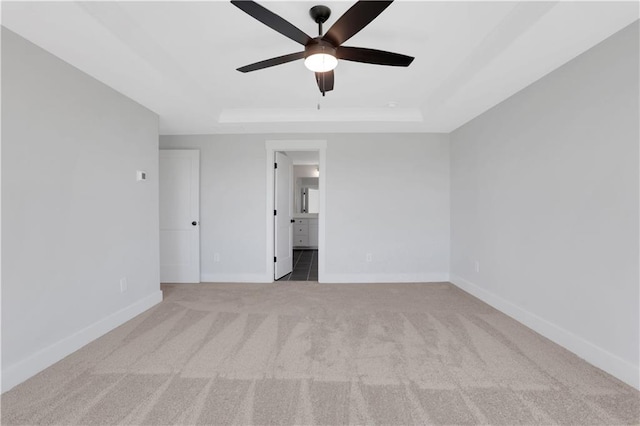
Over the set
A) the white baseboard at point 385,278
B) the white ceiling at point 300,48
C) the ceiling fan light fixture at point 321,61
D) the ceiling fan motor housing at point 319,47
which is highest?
the white ceiling at point 300,48

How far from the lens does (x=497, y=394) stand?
1.71 metres

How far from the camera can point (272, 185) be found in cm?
427

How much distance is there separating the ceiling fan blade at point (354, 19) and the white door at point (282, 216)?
282cm

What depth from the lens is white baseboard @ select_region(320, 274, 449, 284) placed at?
424 centimetres

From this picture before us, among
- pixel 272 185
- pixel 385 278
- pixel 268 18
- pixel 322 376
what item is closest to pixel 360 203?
pixel 385 278

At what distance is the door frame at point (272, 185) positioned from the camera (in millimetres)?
4211

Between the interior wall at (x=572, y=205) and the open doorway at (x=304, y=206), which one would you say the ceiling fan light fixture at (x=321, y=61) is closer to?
the interior wall at (x=572, y=205)

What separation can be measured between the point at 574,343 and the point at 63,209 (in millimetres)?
4083

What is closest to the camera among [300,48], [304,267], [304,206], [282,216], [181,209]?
[300,48]

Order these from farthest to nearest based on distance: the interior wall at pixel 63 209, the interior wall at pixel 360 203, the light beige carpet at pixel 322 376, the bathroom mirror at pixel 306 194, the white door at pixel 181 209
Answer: the bathroom mirror at pixel 306 194, the interior wall at pixel 360 203, the white door at pixel 181 209, the interior wall at pixel 63 209, the light beige carpet at pixel 322 376

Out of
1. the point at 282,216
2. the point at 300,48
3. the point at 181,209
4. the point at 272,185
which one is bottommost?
the point at 282,216

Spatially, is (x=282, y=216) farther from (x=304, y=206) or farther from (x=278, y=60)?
(x=304, y=206)

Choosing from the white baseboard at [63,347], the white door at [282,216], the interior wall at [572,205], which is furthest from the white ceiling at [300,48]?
the white baseboard at [63,347]

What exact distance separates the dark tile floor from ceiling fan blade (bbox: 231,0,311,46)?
3.53m
